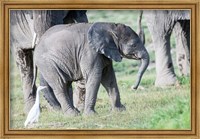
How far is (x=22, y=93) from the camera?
10734 mm

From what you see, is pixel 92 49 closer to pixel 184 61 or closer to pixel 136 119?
pixel 136 119

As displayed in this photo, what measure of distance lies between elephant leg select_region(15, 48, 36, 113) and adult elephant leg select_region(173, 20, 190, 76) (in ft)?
4.09

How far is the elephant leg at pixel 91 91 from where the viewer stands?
10.4 metres

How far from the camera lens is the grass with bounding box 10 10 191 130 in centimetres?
1032

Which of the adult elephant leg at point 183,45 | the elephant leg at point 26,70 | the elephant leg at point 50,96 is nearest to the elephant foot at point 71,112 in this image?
the elephant leg at point 50,96

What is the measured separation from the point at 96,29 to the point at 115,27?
0.14 meters

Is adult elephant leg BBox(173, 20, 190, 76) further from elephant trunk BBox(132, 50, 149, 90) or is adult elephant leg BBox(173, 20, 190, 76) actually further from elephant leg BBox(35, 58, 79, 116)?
elephant leg BBox(35, 58, 79, 116)

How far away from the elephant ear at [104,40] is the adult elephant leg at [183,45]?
44.4 inches

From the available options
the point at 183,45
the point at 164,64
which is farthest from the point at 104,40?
the point at 183,45

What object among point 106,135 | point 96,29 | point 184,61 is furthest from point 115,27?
point 184,61

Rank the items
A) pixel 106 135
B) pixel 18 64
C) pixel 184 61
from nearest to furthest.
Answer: pixel 106 135, pixel 18 64, pixel 184 61

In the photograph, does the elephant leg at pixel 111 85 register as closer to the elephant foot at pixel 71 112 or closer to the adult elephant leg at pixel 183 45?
the elephant foot at pixel 71 112

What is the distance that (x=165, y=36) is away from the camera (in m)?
11.5

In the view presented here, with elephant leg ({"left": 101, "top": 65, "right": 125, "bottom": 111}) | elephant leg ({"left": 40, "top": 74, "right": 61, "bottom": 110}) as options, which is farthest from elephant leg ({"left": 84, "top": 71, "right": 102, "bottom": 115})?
elephant leg ({"left": 40, "top": 74, "right": 61, "bottom": 110})
